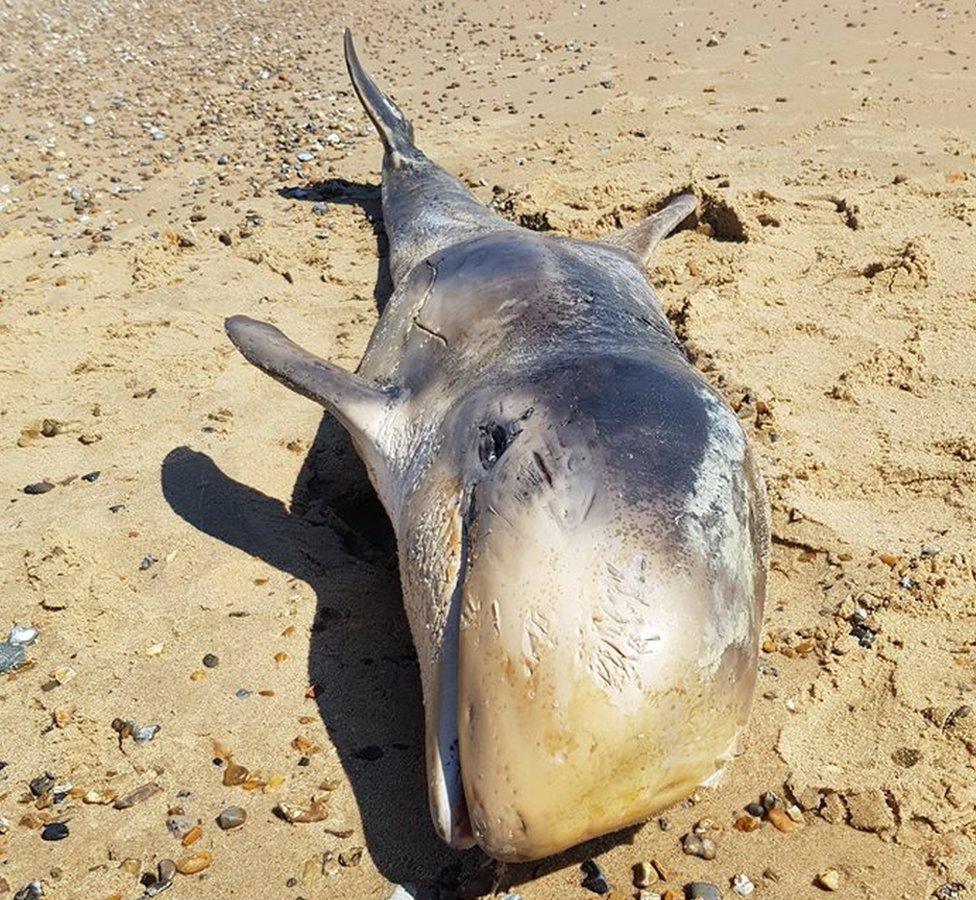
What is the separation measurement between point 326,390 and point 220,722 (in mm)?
1198

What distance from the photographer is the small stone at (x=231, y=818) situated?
2.63m

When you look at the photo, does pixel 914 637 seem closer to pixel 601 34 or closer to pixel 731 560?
pixel 731 560

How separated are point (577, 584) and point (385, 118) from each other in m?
6.16

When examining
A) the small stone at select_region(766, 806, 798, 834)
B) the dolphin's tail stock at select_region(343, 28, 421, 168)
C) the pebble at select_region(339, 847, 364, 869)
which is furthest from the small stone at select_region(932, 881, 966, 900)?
the dolphin's tail stock at select_region(343, 28, 421, 168)

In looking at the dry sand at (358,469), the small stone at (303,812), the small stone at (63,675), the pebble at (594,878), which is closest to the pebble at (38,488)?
the dry sand at (358,469)

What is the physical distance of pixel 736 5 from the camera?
11758 millimetres

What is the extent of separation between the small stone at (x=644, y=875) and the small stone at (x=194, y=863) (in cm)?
105

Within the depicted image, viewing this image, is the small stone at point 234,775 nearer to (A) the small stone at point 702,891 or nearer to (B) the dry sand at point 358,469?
(B) the dry sand at point 358,469

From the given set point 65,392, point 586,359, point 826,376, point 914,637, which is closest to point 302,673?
point 586,359

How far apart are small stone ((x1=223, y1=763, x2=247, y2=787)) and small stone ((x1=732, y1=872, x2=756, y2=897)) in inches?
51.2

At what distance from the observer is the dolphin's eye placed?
260 centimetres

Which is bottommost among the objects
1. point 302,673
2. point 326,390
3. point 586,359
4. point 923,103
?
point 923,103

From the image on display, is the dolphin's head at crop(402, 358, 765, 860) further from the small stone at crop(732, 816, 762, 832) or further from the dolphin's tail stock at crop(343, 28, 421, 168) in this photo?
the dolphin's tail stock at crop(343, 28, 421, 168)

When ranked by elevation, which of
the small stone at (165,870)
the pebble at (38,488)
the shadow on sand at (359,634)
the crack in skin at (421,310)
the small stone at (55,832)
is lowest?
the shadow on sand at (359,634)
